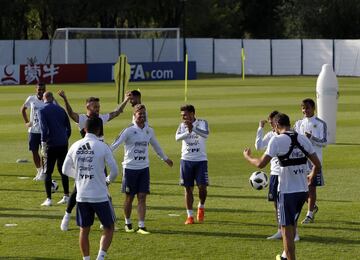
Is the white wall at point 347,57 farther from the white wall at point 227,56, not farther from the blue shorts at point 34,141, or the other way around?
the blue shorts at point 34,141

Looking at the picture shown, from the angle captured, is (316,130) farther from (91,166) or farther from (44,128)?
(44,128)

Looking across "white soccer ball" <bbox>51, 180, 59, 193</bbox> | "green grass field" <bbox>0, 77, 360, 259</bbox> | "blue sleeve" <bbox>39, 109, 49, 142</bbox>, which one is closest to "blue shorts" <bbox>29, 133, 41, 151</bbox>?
"green grass field" <bbox>0, 77, 360, 259</bbox>

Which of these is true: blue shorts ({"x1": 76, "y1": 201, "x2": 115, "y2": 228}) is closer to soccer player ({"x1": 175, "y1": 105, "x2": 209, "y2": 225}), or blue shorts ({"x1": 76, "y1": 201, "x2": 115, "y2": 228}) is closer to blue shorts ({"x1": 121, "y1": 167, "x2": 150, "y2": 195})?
blue shorts ({"x1": 121, "y1": 167, "x2": 150, "y2": 195})

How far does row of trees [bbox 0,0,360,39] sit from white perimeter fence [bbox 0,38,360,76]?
9665 mm

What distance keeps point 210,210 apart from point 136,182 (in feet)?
7.88

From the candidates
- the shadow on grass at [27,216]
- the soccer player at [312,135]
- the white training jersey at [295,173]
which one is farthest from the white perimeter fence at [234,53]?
the white training jersey at [295,173]

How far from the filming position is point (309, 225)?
15.5 metres

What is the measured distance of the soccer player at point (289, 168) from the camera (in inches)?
479

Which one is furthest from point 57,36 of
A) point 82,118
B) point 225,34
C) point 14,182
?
point 82,118

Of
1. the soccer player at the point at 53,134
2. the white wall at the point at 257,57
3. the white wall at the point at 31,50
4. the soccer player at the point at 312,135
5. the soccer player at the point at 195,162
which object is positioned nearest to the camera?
the soccer player at the point at 312,135

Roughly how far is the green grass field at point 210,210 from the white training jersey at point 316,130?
1259 mm

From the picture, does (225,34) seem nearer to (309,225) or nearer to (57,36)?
(57,36)

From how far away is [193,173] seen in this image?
15883mm

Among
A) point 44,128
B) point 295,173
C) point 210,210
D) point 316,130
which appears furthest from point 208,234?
point 44,128
